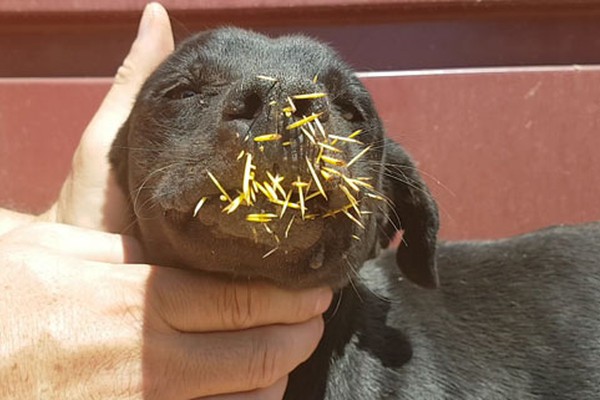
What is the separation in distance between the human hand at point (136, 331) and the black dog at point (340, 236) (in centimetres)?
10

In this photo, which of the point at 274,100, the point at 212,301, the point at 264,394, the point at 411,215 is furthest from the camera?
the point at 411,215

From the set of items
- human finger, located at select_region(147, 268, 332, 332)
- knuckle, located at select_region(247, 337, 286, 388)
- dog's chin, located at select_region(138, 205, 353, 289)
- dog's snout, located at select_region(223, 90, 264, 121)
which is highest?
dog's snout, located at select_region(223, 90, 264, 121)

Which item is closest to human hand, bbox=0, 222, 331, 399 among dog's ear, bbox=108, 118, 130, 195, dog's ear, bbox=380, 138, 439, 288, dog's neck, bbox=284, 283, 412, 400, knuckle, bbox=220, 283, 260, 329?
knuckle, bbox=220, 283, 260, 329

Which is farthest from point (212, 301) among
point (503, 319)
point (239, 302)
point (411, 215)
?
point (503, 319)

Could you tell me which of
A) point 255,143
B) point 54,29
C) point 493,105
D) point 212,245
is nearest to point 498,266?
point 493,105

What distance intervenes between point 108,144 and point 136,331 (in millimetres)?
945

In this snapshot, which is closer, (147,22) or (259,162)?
(259,162)

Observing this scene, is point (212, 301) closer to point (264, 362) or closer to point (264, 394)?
point (264, 362)

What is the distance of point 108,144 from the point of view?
2.75 meters

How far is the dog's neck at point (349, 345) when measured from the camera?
95.3 inches

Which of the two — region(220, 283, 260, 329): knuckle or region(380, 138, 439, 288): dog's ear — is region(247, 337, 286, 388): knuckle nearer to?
region(220, 283, 260, 329): knuckle

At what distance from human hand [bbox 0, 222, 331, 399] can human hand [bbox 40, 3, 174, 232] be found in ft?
2.02

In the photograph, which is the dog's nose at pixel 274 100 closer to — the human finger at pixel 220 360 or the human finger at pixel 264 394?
the human finger at pixel 220 360

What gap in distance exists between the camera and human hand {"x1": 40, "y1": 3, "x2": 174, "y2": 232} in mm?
2707
